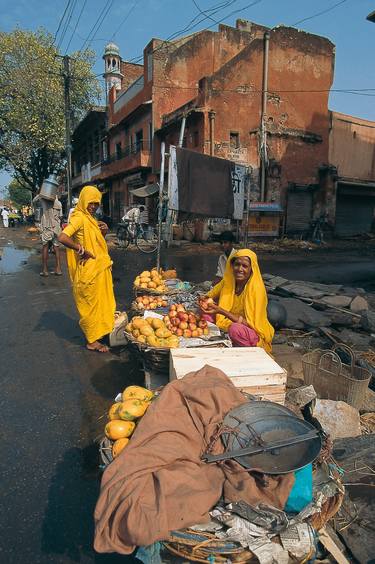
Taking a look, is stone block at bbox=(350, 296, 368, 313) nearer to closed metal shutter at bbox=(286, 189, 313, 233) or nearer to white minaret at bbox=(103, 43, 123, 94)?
closed metal shutter at bbox=(286, 189, 313, 233)

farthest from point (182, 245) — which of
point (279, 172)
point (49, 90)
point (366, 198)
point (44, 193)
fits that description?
point (49, 90)

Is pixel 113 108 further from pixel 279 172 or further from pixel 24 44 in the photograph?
pixel 279 172

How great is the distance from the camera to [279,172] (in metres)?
18.3

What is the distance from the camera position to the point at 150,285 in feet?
17.9

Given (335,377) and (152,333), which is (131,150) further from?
(335,377)

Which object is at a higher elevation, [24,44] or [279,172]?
[24,44]

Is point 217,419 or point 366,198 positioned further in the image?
point 366,198

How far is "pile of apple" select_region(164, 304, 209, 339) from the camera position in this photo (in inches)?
147

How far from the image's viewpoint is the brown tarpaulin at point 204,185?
6113 mm

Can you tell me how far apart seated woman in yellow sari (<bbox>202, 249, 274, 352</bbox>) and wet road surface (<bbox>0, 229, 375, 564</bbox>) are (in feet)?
3.97

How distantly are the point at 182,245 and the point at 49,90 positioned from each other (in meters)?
17.2

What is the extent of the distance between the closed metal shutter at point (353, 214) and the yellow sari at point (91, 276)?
19.3 metres

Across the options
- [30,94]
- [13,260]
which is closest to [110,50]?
[30,94]

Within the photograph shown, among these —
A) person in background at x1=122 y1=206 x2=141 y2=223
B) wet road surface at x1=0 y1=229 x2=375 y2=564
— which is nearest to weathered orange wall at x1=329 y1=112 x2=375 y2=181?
person in background at x1=122 y1=206 x2=141 y2=223
